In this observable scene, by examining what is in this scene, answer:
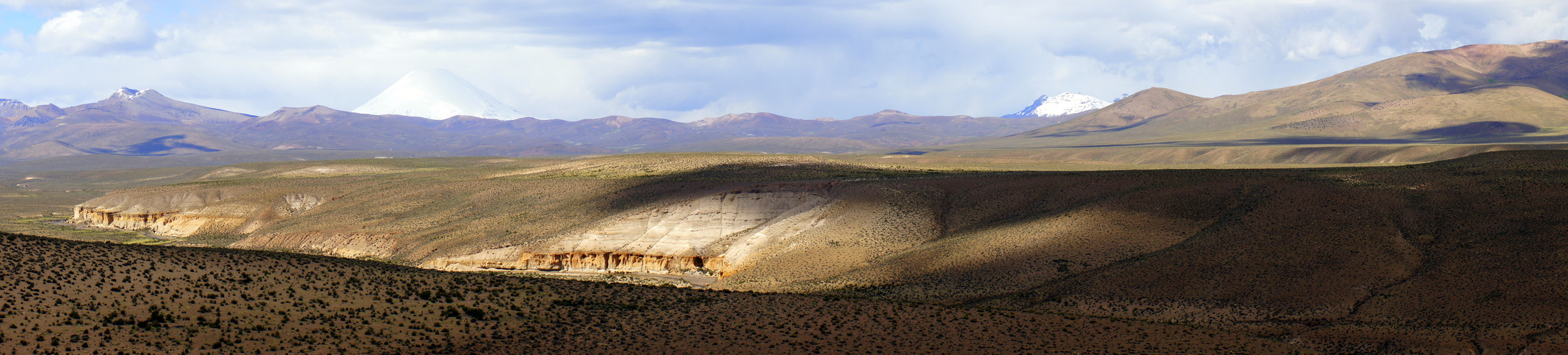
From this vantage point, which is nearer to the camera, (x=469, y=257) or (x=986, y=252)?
(x=986, y=252)

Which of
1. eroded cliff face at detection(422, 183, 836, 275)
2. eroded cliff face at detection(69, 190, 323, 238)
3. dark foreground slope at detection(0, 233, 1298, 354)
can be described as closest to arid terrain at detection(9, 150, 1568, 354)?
eroded cliff face at detection(422, 183, 836, 275)

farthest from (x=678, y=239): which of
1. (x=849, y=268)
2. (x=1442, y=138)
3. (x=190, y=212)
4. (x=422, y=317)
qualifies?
(x=1442, y=138)

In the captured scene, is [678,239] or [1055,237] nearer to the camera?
[1055,237]

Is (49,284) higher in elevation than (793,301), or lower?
higher

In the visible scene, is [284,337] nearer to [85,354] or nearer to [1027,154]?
[85,354]

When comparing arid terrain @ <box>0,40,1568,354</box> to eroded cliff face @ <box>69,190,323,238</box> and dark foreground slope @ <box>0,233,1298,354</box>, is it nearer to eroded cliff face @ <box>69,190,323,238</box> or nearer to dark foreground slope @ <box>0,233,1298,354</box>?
dark foreground slope @ <box>0,233,1298,354</box>

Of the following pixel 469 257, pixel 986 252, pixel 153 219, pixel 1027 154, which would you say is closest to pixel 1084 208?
pixel 986 252

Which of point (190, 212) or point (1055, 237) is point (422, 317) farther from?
point (190, 212)
